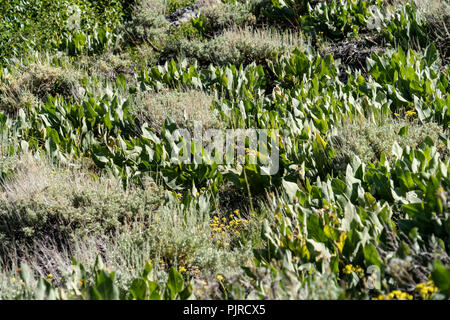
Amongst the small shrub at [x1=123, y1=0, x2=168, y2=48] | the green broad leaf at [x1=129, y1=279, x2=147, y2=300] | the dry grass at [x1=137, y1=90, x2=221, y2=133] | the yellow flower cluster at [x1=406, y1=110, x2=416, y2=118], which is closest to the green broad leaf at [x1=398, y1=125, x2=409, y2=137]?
the yellow flower cluster at [x1=406, y1=110, x2=416, y2=118]

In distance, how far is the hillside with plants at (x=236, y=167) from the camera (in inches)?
102

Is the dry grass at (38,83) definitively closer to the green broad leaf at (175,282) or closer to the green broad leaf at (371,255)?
the green broad leaf at (175,282)

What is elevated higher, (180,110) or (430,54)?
(430,54)

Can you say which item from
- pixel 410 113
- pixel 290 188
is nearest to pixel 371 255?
pixel 290 188

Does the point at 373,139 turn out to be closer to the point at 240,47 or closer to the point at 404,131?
the point at 404,131

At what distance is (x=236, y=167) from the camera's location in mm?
4219

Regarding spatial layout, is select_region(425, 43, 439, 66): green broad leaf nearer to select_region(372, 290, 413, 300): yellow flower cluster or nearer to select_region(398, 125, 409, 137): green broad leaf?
select_region(398, 125, 409, 137): green broad leaf

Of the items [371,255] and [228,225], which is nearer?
[371,255]

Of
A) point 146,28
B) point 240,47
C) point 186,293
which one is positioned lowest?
point 186,293

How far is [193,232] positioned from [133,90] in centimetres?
347

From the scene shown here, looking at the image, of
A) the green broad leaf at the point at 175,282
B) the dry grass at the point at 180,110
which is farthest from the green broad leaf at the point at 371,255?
the dry grass at the point at 180,110

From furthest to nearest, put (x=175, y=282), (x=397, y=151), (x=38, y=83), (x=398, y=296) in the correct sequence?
(x=38, y=83) → (x=397, y=151) → (x=175, y=282) → (x=398, y=296)

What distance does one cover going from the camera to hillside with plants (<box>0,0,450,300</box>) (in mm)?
2590
